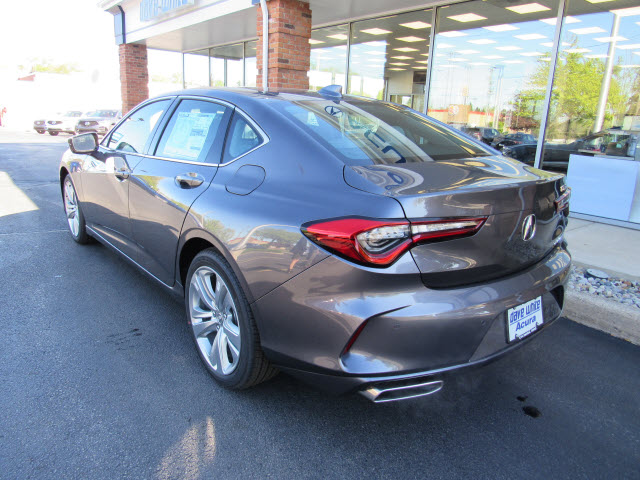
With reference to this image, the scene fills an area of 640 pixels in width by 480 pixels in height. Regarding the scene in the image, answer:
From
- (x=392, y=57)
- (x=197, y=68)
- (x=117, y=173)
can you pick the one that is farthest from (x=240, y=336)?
(x=197, y=68)

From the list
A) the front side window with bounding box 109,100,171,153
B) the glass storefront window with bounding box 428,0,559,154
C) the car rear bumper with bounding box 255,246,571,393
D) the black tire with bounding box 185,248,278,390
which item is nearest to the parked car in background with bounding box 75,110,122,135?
the glass storefront window with bounding box 428,0,559,154

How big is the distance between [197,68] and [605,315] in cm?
1580

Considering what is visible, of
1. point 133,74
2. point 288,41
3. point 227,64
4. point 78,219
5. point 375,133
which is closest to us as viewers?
point 375,133

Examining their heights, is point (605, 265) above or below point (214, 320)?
below

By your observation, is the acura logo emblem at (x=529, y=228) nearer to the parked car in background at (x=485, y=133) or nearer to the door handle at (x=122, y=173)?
the door handle at (x=122, y=173)

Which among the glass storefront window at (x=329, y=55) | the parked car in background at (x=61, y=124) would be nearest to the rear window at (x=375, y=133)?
the glass storefront window at (x=329, y=55)

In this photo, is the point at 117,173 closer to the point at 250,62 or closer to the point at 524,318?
the point at 524,318

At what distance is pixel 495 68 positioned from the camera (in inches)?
323

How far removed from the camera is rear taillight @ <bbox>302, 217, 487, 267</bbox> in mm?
1744

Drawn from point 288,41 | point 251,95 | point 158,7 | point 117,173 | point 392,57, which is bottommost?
point 117,173

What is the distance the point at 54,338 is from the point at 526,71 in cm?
762

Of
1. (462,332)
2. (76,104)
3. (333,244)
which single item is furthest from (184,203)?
(76,104)

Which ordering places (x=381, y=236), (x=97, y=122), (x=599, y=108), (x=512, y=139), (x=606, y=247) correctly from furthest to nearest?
(x=97, y=122) < (x=512, y=139) < (x=599, y=108) < (x=606, y=247) < (x=381, y=236)

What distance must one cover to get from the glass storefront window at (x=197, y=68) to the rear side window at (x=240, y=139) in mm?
14508
